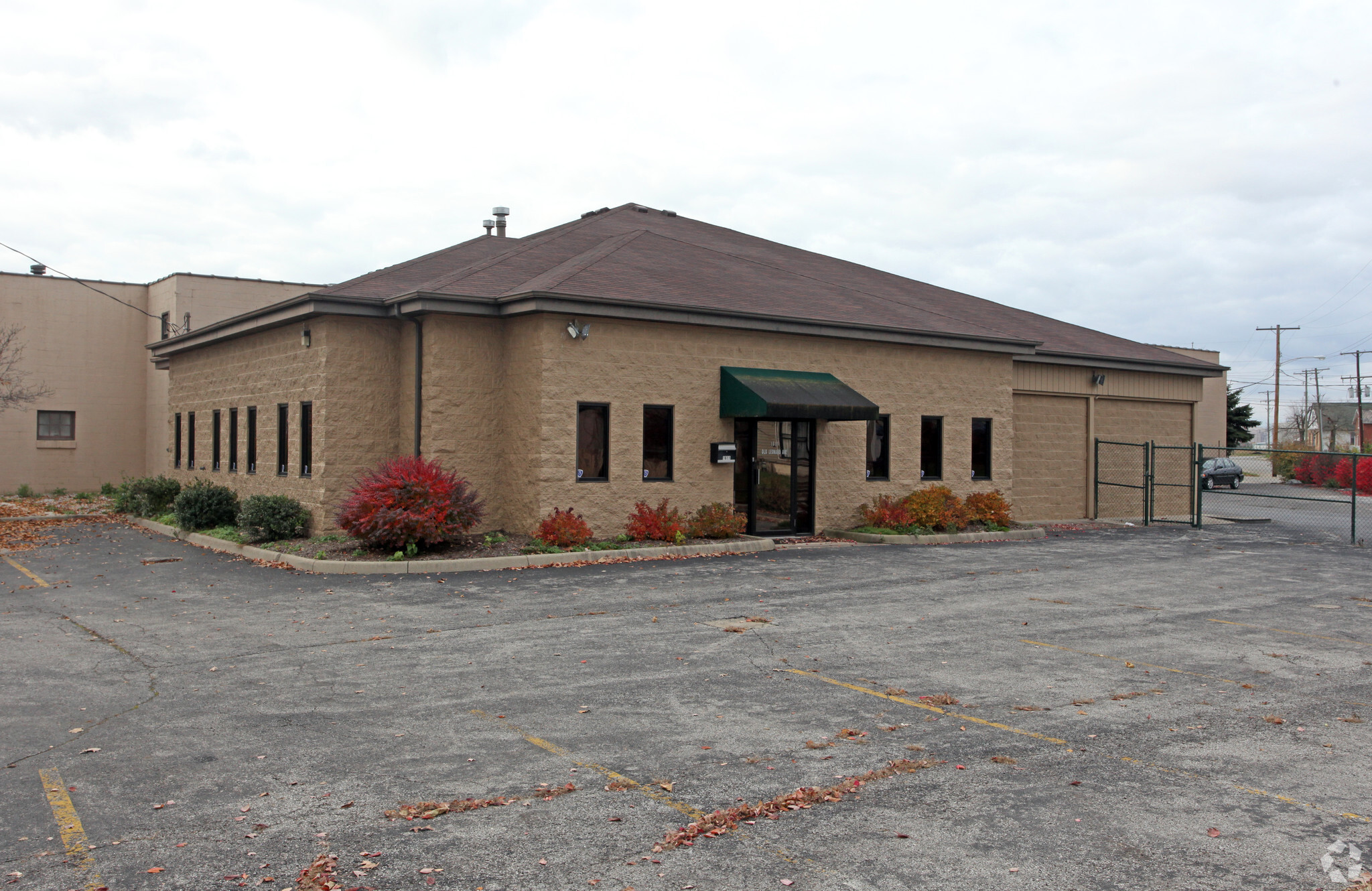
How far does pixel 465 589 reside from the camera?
13352mm

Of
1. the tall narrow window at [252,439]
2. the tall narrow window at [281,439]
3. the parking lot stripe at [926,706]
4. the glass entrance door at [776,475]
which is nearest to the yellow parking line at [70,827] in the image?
the parking lot stripe at [926,706]

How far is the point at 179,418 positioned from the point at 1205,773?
26859 millimetres

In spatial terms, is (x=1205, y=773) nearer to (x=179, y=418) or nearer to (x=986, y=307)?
(x=986, y=307)

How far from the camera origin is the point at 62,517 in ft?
80.0

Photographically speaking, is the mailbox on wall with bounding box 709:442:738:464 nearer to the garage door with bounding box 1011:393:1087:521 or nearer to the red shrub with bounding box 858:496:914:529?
the red shrub with bounding box 858:496:914:529

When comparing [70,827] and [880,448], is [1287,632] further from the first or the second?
[70,827]

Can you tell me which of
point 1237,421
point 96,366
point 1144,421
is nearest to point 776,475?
point 1144,421

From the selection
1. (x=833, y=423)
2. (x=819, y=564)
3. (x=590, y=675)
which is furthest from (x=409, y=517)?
(x=833, y=423)

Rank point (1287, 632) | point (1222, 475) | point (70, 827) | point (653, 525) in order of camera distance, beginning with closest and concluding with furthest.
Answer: point (70, 827) → point (1287, 632) → point (653, 525) → point (1222, 475)

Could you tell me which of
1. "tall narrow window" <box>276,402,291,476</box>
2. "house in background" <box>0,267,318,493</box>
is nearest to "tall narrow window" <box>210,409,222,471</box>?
"tall narrow window" <box>276,402,291,476</box>

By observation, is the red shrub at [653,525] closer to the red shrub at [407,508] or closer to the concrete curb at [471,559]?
the concrete curb at [471,559]

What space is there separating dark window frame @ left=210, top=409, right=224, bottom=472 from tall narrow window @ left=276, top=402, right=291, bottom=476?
452cm

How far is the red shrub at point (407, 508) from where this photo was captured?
50.1ft

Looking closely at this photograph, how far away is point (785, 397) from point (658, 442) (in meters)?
2.40
